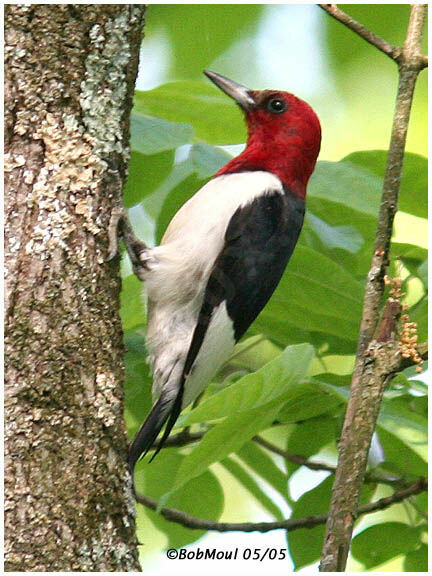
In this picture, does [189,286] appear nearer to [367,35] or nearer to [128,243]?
[128,243]

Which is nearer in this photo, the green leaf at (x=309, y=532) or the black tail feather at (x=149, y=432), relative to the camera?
the black tail feather at (x=149, y=432)

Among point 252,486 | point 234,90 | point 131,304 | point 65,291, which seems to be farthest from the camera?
point 234,90

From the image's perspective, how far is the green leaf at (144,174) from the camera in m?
2.44

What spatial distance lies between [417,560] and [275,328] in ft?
2.76

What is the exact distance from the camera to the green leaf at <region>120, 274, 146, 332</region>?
7.89 feet

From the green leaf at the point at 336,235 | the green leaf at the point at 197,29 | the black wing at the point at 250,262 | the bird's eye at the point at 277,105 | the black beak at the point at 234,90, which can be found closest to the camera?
the green leaf at the point at 336,235

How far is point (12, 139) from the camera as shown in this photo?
6.61ft

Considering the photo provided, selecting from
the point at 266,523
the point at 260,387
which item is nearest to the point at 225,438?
the point at 260,387

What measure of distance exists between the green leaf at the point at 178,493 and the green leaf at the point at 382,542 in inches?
17.9

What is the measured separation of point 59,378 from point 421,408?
1103mm

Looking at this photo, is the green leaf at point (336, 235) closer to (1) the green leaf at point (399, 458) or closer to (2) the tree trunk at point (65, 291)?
(1) the green leaf at point (399, 458)

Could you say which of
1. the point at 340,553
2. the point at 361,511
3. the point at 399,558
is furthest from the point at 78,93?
the point at 399,558

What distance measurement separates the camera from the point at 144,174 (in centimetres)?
246

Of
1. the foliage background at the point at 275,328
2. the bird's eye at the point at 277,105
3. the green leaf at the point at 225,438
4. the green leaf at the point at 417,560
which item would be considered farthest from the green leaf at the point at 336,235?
the green leaf at the point at 417,560
